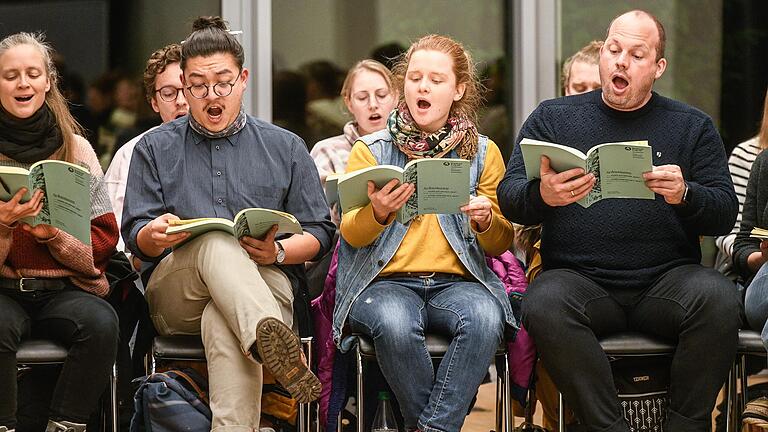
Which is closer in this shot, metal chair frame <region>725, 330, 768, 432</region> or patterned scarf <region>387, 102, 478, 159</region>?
metal chair frame <region>725, 330, 768, 432</region>

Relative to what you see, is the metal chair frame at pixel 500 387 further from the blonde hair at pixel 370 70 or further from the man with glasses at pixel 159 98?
the blonde hair at pixel 370 70

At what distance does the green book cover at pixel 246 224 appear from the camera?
361 centimetres

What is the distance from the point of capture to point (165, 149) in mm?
4000

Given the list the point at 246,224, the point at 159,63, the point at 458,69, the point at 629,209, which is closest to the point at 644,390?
the point at 629,209

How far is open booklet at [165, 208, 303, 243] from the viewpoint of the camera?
3.61 m

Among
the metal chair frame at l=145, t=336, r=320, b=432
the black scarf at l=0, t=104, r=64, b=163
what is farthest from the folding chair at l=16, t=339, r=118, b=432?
the black scarf at l=0, t=104, r=64, b=163

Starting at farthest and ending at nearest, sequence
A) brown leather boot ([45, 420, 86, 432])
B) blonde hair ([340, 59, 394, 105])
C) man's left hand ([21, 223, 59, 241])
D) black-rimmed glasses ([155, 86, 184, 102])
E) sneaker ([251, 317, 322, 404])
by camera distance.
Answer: blonde hair ([340, 59, 394, 105]) < black-rimmed glasses ([155, 86, 184, 102]) < man's left hand ([21, 223, 59, 241]) < brown leather boot ([45, 420, 86, 432]) < sneaker ([251, 317, 322, 404])

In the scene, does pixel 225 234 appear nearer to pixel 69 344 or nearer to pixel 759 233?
pixel 69 344

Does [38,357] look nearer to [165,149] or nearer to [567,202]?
[165,149]

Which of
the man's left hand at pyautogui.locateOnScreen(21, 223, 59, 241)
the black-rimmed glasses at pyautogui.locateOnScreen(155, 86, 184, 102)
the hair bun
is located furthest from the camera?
the black-rimmed glasses at pyautogui.locateOnScreen(155, 86, 184, 102)

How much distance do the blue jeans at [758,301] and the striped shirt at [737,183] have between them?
1.37 ft

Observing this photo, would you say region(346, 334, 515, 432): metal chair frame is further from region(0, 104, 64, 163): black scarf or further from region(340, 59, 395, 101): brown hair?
region(340, 59, 395, 101): brown hair

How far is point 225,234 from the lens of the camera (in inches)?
146

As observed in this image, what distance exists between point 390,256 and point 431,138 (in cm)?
44
